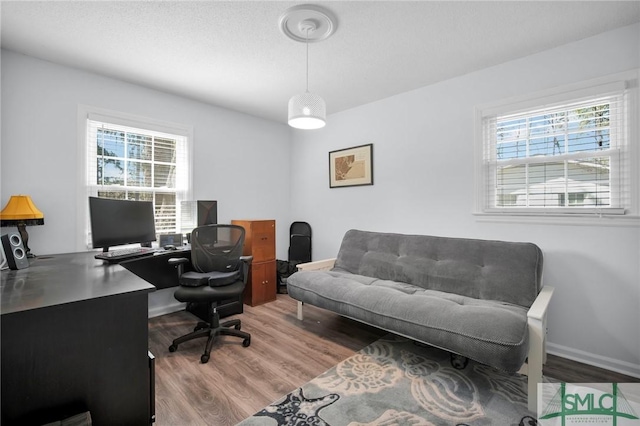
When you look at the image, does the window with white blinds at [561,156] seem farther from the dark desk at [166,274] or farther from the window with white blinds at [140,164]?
the window with white blinds at [140,164]

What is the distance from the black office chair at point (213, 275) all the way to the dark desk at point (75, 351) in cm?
98

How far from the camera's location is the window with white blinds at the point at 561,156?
86.0 inches

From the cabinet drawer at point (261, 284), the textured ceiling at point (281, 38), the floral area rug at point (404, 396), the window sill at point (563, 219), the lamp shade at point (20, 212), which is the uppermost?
the textured ceiling at point (281, 38)

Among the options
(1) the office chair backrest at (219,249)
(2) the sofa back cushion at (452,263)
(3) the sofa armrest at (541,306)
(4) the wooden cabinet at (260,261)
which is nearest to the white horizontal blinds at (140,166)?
(4) the wooden cabinet at (260,261)

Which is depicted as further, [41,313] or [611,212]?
[611,212]

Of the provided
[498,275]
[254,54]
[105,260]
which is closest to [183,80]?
[254,54]

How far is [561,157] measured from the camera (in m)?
2.40

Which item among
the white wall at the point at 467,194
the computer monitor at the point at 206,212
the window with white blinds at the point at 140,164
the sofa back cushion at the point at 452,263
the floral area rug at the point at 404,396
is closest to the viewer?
the floral area rug at the point at 404,396

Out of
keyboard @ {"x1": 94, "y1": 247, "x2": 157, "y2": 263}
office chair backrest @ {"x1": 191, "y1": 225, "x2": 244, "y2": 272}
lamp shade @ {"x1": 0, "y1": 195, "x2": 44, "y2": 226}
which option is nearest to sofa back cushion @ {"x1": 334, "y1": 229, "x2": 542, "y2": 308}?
office chair backrest @ {"x1": 191, "y1": 225, "x2": 244, "y2": 272}

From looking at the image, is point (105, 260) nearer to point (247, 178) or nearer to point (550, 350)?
point (247, 178)

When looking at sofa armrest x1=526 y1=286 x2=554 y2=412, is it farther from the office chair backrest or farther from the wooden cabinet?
the wooden cabinet

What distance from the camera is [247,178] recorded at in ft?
13.5

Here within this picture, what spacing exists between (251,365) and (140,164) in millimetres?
2471

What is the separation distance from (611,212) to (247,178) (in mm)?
3827
